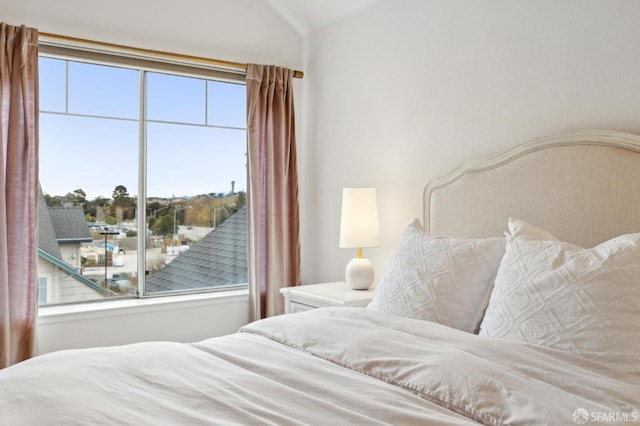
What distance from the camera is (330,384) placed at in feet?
4.53

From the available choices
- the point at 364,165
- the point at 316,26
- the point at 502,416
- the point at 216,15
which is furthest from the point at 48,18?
the point at 502,416

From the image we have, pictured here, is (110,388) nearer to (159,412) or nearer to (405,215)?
(159,412)

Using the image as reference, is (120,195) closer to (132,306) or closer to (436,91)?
(132,306)

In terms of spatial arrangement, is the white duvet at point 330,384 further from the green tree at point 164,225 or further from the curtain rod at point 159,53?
the curtain rod at point 159,53

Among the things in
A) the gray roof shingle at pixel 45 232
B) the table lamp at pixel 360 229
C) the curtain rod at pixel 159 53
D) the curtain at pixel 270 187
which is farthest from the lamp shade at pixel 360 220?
the gray roof shingle at pixel 45 232

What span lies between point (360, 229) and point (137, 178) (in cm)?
146

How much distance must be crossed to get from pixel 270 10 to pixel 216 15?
1.42 ft

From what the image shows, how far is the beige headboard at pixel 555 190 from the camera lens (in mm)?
2080

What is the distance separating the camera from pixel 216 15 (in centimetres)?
359

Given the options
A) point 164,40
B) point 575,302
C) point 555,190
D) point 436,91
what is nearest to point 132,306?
point 164,40

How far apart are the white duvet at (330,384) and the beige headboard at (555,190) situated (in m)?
0.89

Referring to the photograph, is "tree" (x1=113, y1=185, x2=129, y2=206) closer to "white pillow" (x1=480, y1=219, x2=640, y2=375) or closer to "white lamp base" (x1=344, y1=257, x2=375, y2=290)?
"white lamp base" (x1=344, y1=257, x2=375, y2=290)

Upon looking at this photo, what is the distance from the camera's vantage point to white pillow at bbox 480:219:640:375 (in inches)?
57.0

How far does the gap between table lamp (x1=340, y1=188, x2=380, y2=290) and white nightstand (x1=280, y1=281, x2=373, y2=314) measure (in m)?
0.08
